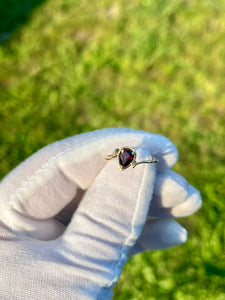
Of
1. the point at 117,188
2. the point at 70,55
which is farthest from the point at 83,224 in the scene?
the point at 70,55

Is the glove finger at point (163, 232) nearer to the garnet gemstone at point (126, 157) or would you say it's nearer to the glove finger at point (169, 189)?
the glove finger at point (169, 189)

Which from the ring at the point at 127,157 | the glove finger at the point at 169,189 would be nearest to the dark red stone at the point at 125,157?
the ring at the point at 127,157

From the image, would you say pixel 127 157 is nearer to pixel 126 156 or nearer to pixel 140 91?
pixel 126 156

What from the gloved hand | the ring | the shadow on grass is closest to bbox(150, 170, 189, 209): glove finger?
the gloved hand

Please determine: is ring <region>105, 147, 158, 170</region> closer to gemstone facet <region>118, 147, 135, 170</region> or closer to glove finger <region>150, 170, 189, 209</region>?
gemstone facet <region>118, 147, 135, 170</region>

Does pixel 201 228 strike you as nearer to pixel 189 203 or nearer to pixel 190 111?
pixel 189 203

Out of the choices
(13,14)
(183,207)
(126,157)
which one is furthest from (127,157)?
(13,14)
